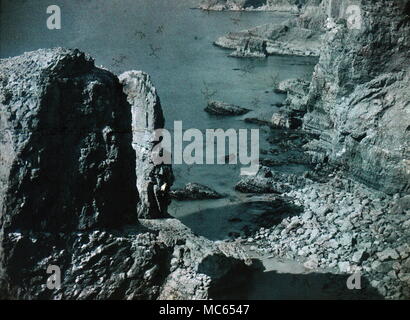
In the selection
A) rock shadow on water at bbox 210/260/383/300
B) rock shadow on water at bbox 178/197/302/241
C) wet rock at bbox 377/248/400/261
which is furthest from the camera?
rock shadow on water at bbox 178/197/302/241

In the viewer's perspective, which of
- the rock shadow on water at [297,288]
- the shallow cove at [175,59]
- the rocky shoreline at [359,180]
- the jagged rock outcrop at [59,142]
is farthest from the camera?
the shallow cove at [175,59]

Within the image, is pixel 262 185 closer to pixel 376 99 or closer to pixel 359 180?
pixel 359 180

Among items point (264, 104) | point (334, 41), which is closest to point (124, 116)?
point (334, 41)

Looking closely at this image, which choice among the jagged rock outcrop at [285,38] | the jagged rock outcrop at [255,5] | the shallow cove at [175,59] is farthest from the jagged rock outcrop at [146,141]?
the jagged rock outcrop at [255,5]

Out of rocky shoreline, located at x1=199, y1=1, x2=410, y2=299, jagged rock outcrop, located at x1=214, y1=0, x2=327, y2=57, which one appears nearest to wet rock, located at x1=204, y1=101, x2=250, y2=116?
rocky shoreline, located at x1=199, y1=1, x2=410, y2=299

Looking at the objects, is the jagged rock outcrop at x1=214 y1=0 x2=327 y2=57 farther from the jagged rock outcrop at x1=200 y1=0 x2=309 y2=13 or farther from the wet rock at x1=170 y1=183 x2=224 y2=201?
the wet rock at x1=170 y1=183 x2=224 y2=201

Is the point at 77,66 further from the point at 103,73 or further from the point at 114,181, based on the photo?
the point at 114,181

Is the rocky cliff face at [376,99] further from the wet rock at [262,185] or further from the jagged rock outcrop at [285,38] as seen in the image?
the jagged rock outcrop at [285,38]
